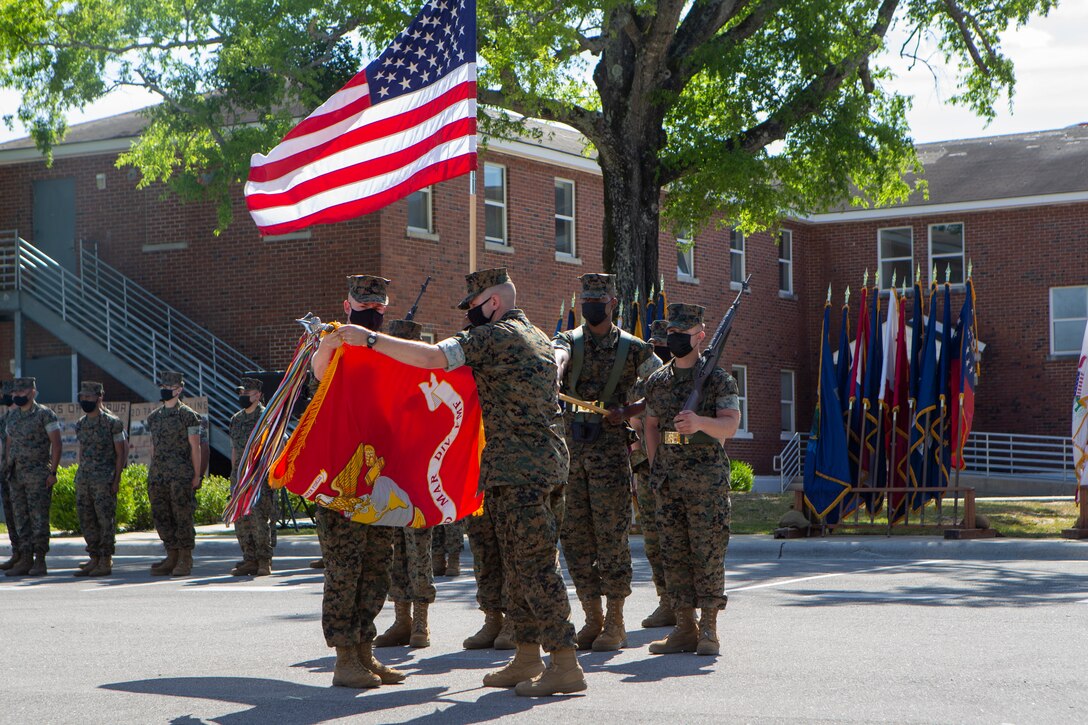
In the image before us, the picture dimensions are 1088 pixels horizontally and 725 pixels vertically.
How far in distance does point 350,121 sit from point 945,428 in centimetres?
943

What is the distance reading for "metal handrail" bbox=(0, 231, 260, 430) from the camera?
24719 millimetres

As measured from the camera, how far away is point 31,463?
49.3 feet

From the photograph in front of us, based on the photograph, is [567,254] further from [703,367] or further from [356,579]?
[356,579]

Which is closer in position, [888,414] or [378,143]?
[378,143]

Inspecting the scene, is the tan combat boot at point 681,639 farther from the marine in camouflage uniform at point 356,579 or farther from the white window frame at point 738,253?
the white window frame at point 738,253

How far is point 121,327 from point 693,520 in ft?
63.5

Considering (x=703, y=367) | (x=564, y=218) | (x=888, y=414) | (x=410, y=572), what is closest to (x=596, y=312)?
(x=703, y=367)

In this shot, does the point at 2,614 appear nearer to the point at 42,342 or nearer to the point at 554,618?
the point at 554,618

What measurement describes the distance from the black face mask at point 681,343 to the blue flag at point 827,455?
849cm

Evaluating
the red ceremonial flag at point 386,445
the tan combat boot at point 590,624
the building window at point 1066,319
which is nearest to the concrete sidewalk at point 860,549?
the tan combat boot at point 590,624

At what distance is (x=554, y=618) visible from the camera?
6824 mm

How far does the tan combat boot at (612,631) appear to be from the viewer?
8.35 m

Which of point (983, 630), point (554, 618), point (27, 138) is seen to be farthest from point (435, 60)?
point (27, 138)

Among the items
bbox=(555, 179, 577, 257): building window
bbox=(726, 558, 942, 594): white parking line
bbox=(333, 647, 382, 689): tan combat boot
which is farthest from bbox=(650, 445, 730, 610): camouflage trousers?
bbox=(555, 179, 577, 257): building window
